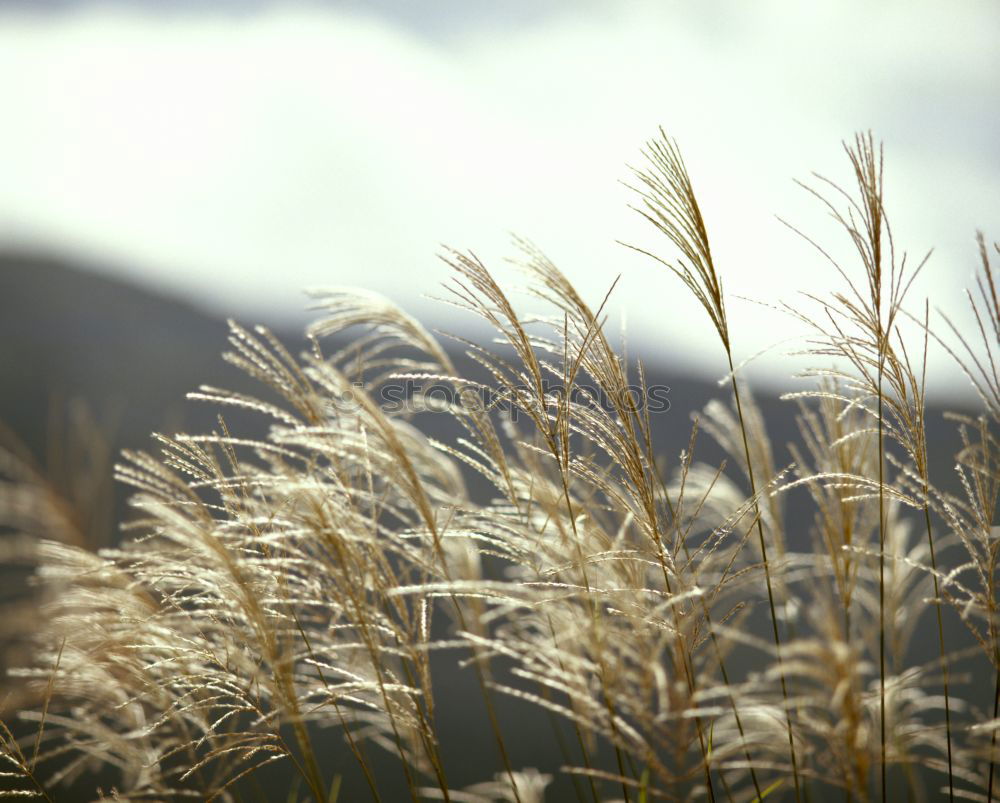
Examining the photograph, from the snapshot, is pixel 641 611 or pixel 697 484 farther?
pixel 697 484

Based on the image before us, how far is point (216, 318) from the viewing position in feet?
23.5

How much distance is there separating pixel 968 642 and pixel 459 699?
12.9 feet

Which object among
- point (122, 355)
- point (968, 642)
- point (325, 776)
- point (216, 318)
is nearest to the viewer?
point (325, 776)

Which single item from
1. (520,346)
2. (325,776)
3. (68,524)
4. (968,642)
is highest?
(520,346)

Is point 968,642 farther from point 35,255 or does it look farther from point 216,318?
point 35,255

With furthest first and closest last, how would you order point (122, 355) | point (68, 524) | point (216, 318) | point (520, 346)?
point (216, 318) → point (122, 355) → point (68, 524) → point (520, 346)

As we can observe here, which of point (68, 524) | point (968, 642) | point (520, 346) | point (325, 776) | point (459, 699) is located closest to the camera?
point (520, 346)

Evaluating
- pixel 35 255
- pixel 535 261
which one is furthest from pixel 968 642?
pixel 35 255

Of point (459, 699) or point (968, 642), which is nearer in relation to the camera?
point (459, 699)

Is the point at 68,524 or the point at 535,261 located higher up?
the point at 535,261

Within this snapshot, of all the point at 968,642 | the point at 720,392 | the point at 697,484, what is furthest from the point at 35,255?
the point at 968,642

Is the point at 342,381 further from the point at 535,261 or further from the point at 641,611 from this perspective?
the point at 641,611

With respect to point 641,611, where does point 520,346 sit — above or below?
above

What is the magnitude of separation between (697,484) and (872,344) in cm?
116
